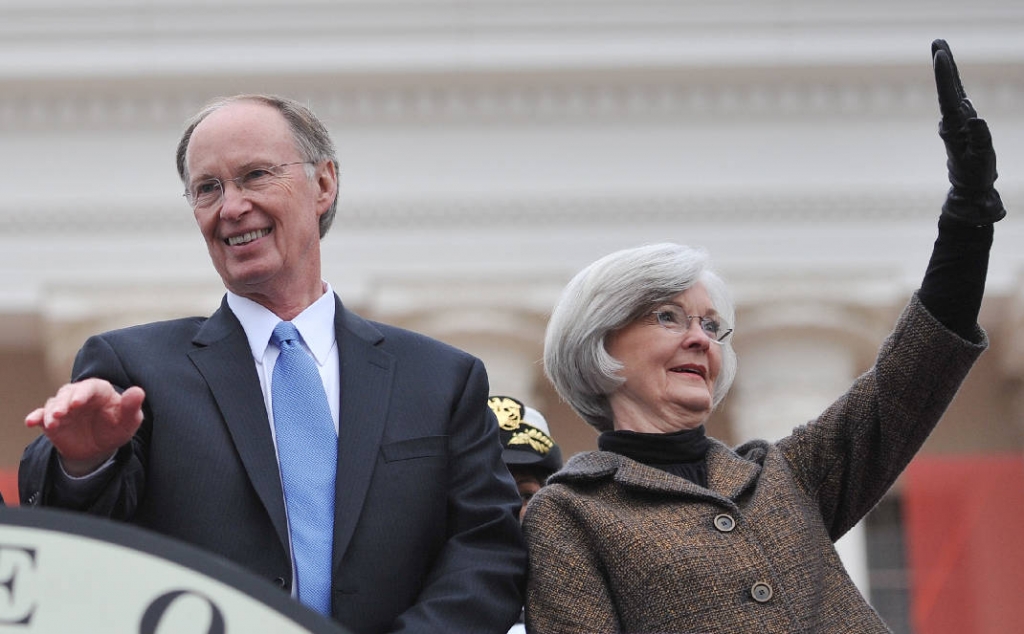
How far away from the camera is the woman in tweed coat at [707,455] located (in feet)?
8.93

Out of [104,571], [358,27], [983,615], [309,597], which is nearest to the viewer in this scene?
[104,571]

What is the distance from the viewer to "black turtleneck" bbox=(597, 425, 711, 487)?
296 cm

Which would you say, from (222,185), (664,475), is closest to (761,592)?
(664,475)

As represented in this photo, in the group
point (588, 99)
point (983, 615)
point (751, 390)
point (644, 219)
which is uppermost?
point (588, 99)

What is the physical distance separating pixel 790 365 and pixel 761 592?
11948 mm

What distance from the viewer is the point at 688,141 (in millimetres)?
14297

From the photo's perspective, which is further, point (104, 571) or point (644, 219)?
point (644, 219)

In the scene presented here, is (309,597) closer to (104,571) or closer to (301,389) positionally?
(301,389)

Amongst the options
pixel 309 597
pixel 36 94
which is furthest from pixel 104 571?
pixel 36 94

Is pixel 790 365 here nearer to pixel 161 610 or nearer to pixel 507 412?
pixel 507 412

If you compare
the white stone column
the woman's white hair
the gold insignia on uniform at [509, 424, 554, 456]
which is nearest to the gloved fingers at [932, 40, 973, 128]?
the woman's white hair

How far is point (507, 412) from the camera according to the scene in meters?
3.95

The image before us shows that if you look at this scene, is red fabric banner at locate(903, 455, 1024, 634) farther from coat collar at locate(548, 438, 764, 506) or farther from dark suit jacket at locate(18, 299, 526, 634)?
dark suit jacket at locate(18, 299, 526, 634)

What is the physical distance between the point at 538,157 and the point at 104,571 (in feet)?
41.3
